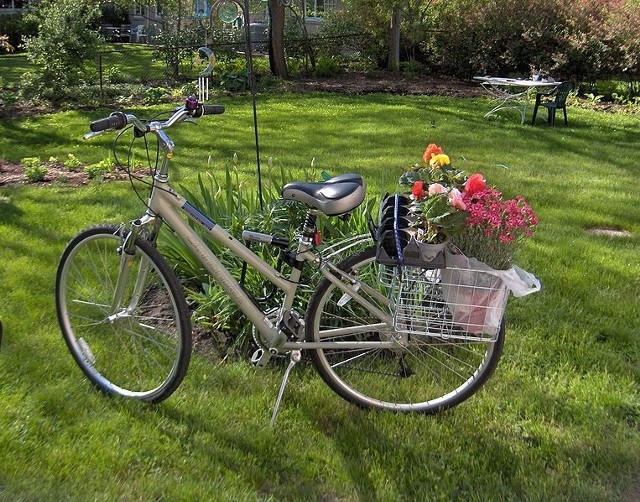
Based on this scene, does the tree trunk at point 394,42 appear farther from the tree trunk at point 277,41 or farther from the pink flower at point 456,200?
the pink flower at point 456,200

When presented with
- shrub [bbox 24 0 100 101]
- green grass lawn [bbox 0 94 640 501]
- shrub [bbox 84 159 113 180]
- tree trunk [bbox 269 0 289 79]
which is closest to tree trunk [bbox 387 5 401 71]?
tree trunk [bbox 269 0 289 79]

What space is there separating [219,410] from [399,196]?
4.18 feet

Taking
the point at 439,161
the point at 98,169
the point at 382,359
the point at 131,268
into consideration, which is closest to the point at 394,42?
the point at 98,169

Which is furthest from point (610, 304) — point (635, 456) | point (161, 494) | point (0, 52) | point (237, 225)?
point (0, 52)

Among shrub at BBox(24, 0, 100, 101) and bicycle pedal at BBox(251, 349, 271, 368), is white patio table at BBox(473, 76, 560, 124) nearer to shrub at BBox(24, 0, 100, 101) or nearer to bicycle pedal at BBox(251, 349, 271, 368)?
shrub at BBox(24, 0, 100, 101)

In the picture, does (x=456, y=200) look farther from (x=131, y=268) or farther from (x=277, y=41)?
(x=277, y=41)

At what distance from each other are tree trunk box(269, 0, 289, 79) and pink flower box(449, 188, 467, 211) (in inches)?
572

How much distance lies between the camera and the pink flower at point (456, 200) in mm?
2578

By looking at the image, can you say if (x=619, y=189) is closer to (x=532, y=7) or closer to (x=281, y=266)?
(x=281, y=266)

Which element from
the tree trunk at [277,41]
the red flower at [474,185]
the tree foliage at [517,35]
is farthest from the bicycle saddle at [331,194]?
the tree trunk at [277,41]

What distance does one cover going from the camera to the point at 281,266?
3223mm

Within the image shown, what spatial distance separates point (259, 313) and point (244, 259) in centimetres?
25

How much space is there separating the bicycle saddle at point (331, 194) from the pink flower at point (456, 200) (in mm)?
382

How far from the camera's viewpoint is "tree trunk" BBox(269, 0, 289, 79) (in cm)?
1624
